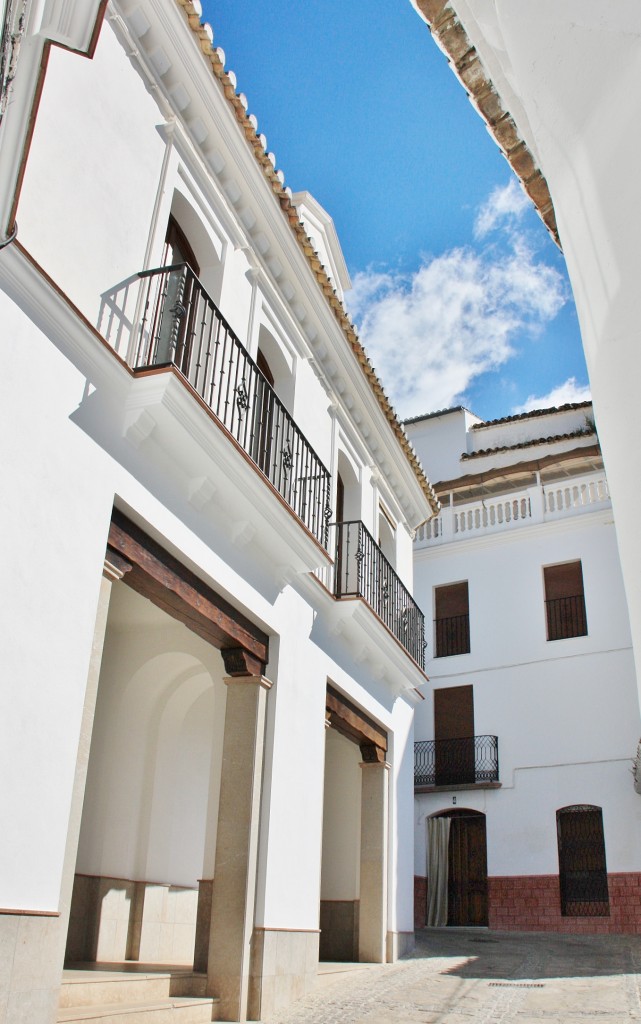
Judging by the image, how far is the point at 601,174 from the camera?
6.72 ft

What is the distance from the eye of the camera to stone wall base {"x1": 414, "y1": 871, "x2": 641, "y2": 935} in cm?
1591

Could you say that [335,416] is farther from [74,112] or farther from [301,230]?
[74,112]

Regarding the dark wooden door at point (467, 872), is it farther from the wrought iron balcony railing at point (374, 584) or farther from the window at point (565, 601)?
the wrought iron balcony railing at point (374, 584)

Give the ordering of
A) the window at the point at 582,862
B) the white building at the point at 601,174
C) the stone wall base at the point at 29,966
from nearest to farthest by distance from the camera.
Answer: the white building at the point at 601,174, the stone wall base at the point at 29,966, the window at the point at 582,862

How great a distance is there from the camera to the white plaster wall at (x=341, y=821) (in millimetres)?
11531

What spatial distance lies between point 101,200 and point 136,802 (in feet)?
18.4

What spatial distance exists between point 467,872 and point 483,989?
935 centimetres

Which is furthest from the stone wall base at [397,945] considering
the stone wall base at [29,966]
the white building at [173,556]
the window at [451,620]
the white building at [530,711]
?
the window at [451,620]

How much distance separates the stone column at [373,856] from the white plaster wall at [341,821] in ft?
0.50

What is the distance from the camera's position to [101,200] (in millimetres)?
6457

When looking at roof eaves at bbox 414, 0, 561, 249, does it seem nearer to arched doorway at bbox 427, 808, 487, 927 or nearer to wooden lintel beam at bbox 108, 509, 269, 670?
wooden lintel beam at bbox 108, 509, 269, 670

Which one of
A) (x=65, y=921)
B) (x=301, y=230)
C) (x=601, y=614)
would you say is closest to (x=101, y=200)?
(x=301, y=230)

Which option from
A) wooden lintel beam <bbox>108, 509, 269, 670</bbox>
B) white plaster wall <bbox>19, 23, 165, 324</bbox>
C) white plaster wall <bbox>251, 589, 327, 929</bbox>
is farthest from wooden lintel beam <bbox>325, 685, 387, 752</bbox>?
white plaster wall <bbox>19, 23, 165, 324</bbox>

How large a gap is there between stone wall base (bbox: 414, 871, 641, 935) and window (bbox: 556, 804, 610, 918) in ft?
0.50
